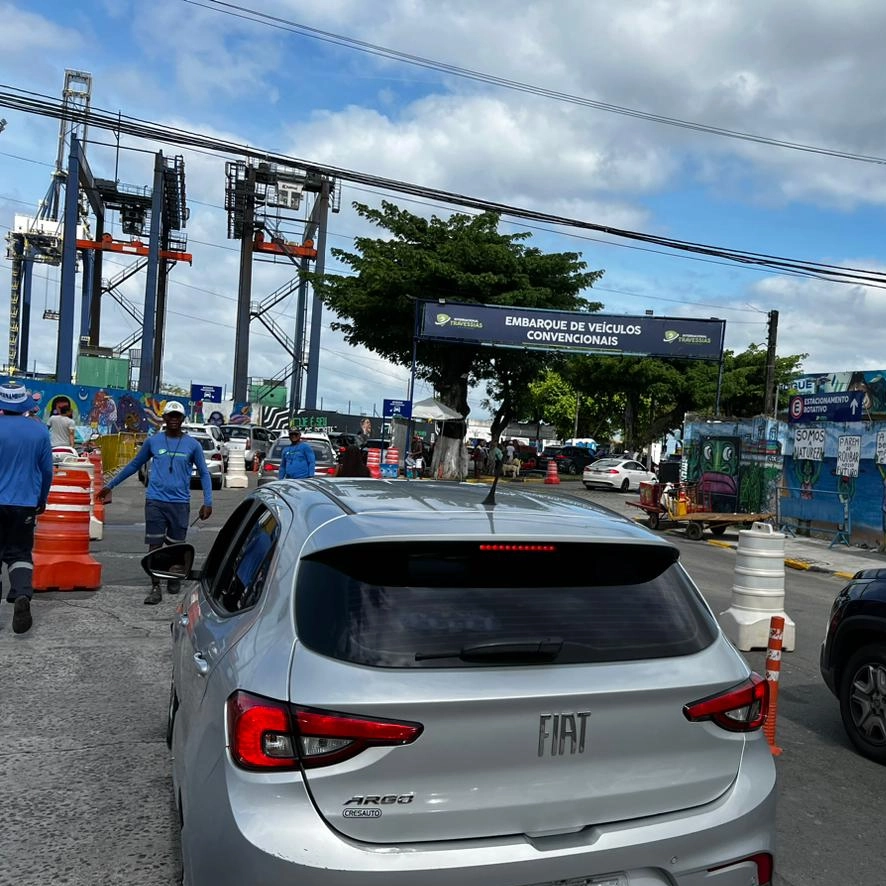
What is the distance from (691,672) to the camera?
103 inches

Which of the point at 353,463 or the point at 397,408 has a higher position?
the point at 397,408

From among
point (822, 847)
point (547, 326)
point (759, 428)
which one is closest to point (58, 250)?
point (547, 326)

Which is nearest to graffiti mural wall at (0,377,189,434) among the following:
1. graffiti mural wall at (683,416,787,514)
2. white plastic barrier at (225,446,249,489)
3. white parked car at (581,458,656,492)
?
white plastic barrier at (225,446,249,489)

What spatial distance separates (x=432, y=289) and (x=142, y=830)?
31.7 m

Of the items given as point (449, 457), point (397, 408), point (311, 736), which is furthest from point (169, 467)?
point (449, 457)

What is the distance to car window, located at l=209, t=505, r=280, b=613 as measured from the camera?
2.94 meters

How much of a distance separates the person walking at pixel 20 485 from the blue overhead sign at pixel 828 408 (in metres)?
17.8

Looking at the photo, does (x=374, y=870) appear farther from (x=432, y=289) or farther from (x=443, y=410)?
(x=432, y=289)

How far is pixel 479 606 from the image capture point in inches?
99.3

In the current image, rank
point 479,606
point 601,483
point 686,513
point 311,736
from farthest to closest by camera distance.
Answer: point 601,483
point 686,513
point 479,606
point 311,736

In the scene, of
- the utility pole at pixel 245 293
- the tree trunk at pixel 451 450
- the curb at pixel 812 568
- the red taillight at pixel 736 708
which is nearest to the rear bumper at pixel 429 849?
the red taillight at pixel 736 708

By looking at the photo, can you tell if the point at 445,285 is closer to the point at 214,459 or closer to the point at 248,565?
the point at 214,459

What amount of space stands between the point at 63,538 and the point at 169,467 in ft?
4.71

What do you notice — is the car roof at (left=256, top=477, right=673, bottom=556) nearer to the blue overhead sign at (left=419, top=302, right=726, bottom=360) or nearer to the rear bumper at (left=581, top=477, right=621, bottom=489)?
the blue overhead sign at (left=419, top=302, right=726, bottom=360)
